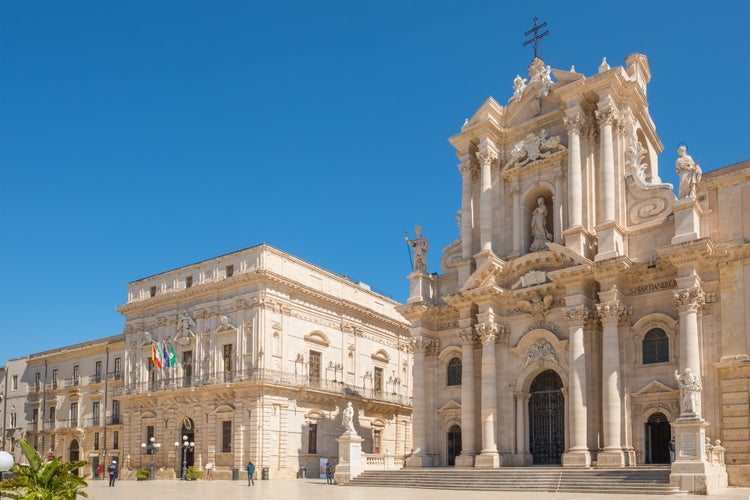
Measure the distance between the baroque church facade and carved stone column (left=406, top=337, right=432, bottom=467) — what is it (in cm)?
6

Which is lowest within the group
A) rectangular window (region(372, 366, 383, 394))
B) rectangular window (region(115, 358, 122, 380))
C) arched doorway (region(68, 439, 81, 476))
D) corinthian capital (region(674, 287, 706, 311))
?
arched doorway (region(68, 439, 81, 476))

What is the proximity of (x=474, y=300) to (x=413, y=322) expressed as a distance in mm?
3653

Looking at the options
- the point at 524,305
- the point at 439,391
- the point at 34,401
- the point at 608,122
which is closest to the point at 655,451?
the point at 524,305

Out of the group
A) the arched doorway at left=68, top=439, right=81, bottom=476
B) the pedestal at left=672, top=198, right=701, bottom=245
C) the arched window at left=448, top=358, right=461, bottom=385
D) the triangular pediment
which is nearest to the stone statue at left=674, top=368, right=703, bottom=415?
the triangular pediment

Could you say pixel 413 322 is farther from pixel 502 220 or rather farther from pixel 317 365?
pixel 317 365

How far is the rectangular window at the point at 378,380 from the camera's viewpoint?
4736 cm

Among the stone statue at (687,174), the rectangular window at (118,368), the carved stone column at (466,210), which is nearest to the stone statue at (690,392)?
the stone statue at (687,174)

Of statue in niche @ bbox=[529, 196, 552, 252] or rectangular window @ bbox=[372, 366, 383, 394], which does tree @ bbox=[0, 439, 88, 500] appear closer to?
statue in niche @ bbox=[529, 196, 552, 252]

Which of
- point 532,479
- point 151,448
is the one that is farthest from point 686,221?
point 151,448

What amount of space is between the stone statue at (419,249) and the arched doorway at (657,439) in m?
11.8

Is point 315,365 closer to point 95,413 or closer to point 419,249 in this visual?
point 419,249

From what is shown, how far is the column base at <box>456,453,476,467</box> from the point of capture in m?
30.4

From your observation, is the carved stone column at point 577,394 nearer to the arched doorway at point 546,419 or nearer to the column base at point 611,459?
the column base at point 611,459

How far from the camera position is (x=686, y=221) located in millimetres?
26547
